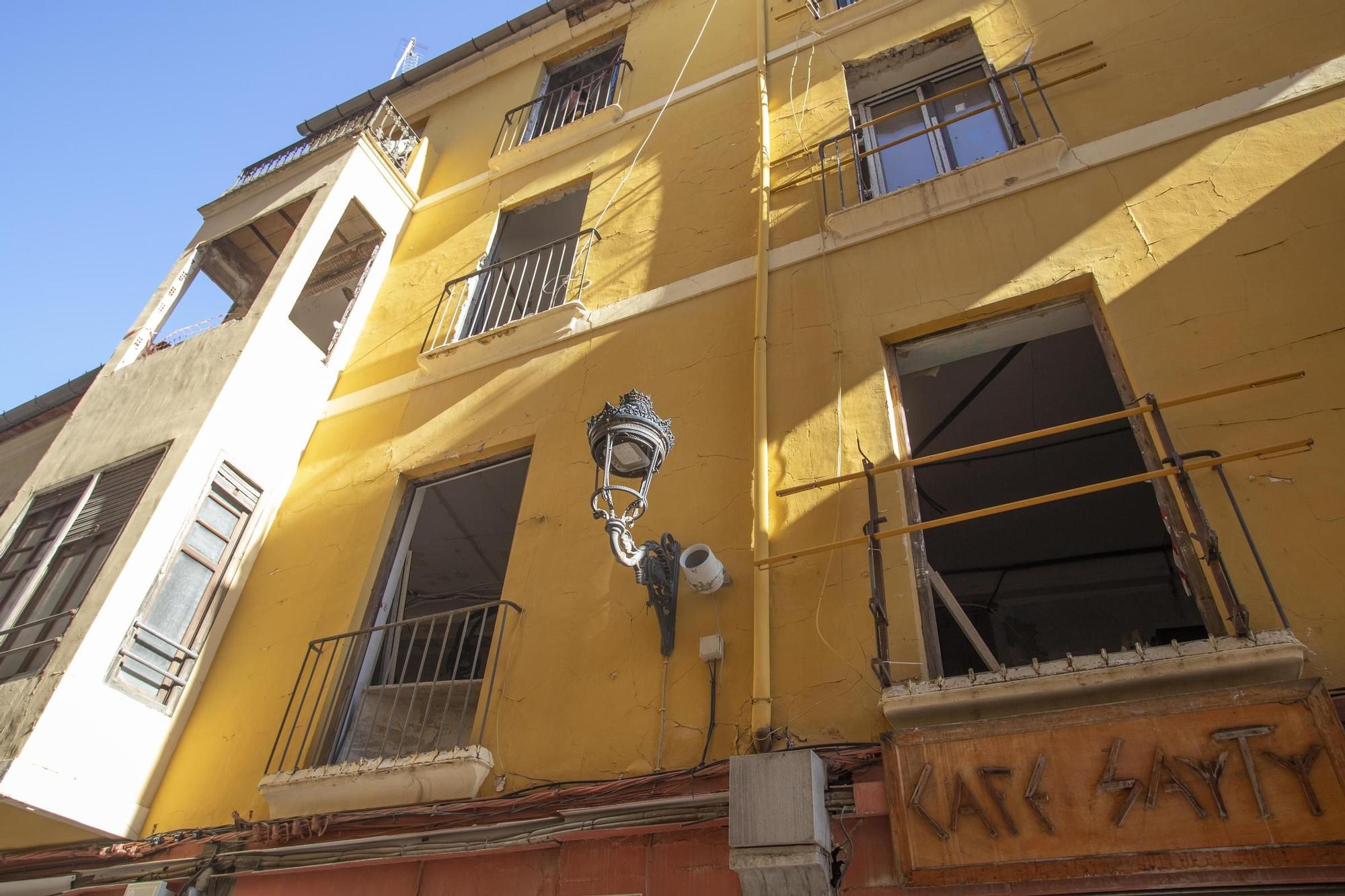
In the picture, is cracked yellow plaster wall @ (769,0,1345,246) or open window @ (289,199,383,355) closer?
cracked yellow plaster wall @ (769,0,1345,246)

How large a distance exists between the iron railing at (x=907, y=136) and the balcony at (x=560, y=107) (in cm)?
389

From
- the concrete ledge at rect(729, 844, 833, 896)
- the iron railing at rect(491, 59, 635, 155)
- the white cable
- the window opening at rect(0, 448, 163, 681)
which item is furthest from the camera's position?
the iron railing at rect(491, 59, 635, 155)

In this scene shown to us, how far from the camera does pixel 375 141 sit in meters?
10.1

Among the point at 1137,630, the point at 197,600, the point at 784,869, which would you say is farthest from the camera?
the point at 197,600

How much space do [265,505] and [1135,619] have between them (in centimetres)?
888

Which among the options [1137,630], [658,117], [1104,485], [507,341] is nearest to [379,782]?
[507,341]

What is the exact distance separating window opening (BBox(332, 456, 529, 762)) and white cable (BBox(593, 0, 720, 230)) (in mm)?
2630

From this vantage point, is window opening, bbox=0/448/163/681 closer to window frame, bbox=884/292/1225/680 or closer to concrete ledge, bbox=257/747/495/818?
concrete ledge, bbox=257/747/495/818

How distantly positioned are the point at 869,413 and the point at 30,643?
6.33 m

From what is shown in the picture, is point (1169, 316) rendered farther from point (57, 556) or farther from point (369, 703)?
point (57, 556)

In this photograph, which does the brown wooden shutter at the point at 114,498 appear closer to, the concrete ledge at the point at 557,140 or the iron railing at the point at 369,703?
the iron railing at the point at 369,703

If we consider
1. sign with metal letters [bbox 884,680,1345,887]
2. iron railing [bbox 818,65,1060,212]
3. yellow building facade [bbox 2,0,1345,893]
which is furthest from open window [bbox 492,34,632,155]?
sign with metal letters [bbox 884,680,1345,887]

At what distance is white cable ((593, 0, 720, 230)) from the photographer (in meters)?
8.46

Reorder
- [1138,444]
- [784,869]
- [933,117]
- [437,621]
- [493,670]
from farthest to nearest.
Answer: [437,621] < [933,117] < [493,670] < [1138,444] < [784,869]
